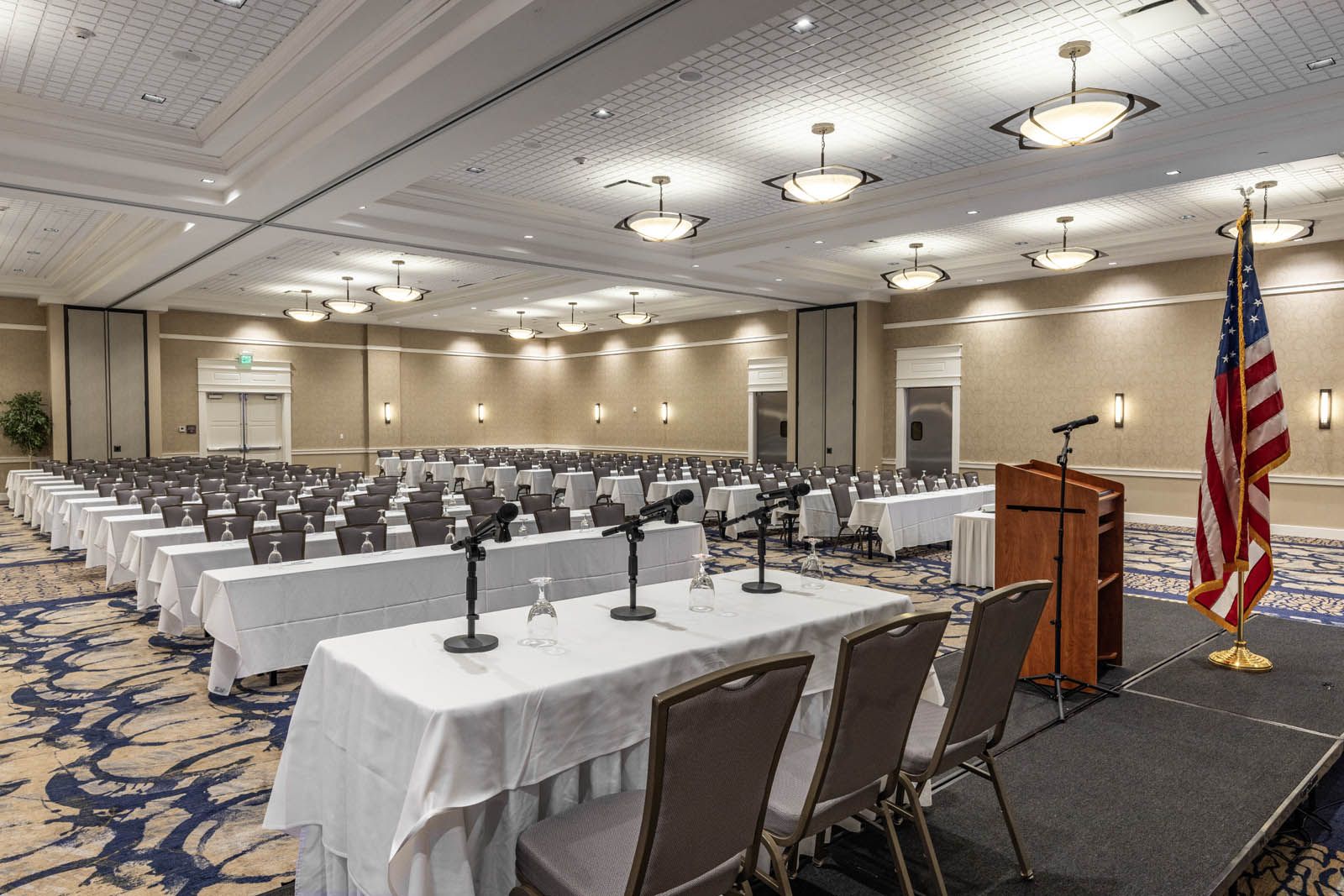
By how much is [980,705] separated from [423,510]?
6548 millimetres

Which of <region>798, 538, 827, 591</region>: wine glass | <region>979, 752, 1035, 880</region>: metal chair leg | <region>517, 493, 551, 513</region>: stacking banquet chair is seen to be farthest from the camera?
<region>517, 493, 551, 513</region>: stacking banquet chair

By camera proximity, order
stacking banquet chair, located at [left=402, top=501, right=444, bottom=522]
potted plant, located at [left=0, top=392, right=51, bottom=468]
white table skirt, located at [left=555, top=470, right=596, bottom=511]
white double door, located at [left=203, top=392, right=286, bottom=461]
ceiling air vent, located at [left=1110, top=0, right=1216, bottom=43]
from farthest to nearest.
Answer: white double door, located at [left=203, top=392, right=286, bottom=461]
potted plant, located at [left=0, top=392, right=51, bottom=468]
white table skirt, located at [left=555, top=470, right=596, bottom=511]
stacking banquet chair, located at [left=402, top=501, right=444, bottom=522]
ceiling air vent, located at [left=1110, top=0, right=1216, bottom=43]

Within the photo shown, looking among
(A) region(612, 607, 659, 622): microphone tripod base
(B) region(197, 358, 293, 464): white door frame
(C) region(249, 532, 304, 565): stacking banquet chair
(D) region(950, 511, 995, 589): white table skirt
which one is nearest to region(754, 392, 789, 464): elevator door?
(D) region(950, 511, 995, 589): white table skirt

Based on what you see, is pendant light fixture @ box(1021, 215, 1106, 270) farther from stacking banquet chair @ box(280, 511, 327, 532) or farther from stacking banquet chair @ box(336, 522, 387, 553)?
stacking banquet chair @ box(280, 511, 327, 532)

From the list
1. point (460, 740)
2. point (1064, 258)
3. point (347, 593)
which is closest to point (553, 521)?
point (347, 593)

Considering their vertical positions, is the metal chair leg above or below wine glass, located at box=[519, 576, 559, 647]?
below

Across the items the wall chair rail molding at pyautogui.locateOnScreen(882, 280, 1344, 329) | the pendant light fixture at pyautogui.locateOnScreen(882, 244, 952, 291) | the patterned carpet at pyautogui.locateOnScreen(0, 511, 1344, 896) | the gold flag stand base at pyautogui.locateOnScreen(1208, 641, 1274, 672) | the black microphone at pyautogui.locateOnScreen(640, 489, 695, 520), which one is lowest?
the patterned carpet at pyautogui.locateOnScreen(0, 511, 1344, 896)

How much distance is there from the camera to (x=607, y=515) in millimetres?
7789

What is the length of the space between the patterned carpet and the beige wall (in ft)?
18.6

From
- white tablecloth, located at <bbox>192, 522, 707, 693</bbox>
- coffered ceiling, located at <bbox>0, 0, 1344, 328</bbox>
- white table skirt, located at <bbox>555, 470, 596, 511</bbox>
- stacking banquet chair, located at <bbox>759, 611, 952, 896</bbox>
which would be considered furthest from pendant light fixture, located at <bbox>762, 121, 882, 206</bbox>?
white table skirt, located at <bbox>555, 470, 596, 511</bbox>

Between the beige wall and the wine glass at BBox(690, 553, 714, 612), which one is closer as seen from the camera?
the wine glass at BBox(690, 553, 714, 612)

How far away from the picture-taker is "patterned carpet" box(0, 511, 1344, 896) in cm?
315

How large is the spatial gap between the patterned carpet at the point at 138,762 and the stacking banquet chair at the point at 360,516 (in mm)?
1689

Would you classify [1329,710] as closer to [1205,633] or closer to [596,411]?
[1205,633]
